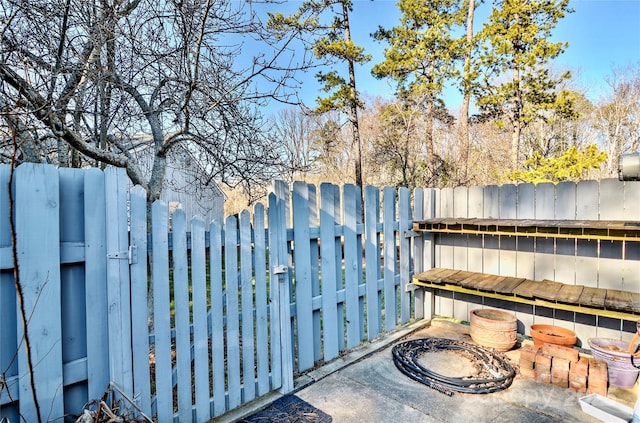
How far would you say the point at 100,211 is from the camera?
1724 mm

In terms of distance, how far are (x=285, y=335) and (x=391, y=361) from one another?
3.49ft

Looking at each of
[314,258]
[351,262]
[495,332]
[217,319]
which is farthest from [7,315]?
[495,332]

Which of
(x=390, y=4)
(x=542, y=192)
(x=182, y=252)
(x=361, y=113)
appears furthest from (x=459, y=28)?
(x=182, y=252)

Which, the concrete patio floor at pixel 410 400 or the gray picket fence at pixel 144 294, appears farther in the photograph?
the concrete patio floor at pixel 410 400

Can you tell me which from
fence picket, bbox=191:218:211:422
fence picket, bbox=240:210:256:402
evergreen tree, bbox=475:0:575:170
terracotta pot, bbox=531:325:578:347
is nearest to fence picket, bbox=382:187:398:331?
terracotta pot, bbox=531:325:578:347

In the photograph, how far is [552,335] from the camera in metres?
2.99

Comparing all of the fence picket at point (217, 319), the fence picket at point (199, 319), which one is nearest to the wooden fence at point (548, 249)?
the fence picket at point (217, 319)

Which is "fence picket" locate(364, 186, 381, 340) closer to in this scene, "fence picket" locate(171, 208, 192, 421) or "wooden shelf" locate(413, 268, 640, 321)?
"wooden shelf" locate(413, 268, 640, 321)

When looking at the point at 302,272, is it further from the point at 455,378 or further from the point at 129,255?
the point at 455,378

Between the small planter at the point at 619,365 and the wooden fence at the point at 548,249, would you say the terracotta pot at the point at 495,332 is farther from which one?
the small planter at the point at 619,365

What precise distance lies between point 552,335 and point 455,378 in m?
1.10

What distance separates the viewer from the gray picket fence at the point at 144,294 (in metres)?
1.54

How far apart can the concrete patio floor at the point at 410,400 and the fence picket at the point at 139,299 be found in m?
0.64

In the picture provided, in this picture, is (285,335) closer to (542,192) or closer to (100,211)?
(100,211)
